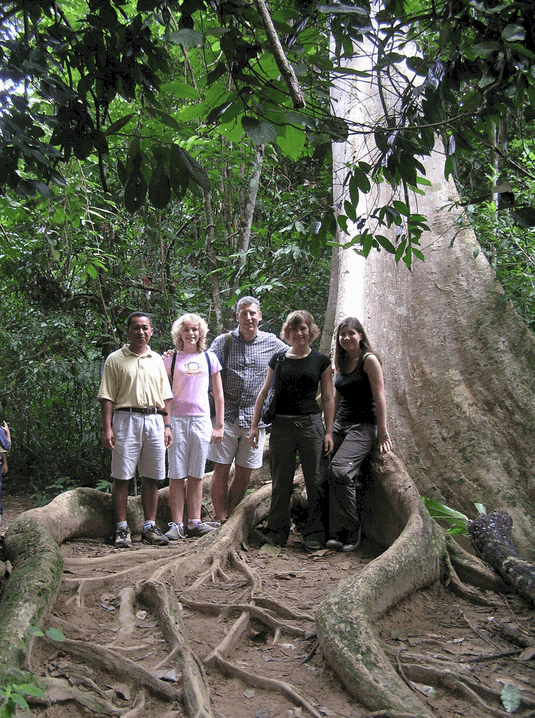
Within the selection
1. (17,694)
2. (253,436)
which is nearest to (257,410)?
(253,436)

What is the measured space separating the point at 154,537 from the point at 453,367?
9.78 ft

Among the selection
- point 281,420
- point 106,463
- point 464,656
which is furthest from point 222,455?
point 106,463

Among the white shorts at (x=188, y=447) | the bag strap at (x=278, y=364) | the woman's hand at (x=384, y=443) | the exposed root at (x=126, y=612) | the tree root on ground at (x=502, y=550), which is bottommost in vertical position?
the exposed root at (x=126, y=612)

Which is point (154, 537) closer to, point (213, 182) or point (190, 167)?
point (190, 167)

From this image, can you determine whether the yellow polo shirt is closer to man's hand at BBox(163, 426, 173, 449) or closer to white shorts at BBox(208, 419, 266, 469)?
man's hand at BBox(163, 426, 173, 449)

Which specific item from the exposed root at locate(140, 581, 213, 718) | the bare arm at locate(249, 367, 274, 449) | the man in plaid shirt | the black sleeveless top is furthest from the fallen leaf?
the man in plaid shirt

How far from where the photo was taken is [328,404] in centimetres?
462

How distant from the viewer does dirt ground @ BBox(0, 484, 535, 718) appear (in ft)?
7.99

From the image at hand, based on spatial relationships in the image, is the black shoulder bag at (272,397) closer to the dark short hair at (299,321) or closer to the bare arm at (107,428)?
the dark short hair at (299,321)

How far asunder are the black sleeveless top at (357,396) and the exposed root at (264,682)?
2274 millimetres

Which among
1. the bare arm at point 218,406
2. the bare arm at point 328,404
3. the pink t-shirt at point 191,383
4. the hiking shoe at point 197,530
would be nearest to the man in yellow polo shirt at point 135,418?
the pink t-shirt at point 191,383

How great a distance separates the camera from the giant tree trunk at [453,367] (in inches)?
191

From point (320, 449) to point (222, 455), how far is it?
1.00 meters

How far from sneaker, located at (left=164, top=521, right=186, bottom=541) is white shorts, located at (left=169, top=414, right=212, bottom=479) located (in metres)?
0.41
